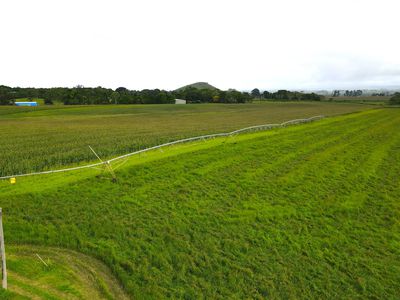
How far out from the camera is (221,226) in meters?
11.1

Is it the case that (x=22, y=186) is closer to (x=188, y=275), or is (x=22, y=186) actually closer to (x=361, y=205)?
(x=188, y=275)

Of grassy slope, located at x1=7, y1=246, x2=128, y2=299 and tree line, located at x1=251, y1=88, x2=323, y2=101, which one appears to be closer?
grassy slope, located at x1=7, y1=246, x2=128, y2=299

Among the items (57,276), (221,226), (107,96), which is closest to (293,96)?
(107,96)

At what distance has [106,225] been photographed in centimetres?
983

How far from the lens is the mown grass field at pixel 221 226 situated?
27.9 feet

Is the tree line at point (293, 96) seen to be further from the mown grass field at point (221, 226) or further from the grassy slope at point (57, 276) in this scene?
the grassy slope at point (57, 276)

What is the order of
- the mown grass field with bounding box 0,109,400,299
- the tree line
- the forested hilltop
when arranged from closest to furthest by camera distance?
1. the mown grass field with bounding box 0,109,400,299
2. the forested hilltop
3. the tree line

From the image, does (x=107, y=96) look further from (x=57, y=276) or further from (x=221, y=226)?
(x=57, y=276)

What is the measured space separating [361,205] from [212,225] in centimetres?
818

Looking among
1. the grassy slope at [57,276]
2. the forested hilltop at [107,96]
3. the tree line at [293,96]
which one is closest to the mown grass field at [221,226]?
the grassy slope at [57,276]

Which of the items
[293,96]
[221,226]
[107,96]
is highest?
[107,96]

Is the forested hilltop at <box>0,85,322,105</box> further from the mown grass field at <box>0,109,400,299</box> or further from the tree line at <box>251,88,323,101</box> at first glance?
the mown grass field at <box>0,109,400,299</box>

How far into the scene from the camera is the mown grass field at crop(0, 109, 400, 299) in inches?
335

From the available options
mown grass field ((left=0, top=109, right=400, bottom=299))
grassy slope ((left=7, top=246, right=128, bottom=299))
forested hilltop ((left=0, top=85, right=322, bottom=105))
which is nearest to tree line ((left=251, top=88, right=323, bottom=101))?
forested hilltop ((left=0, top=85, right=322, bottom=105))
